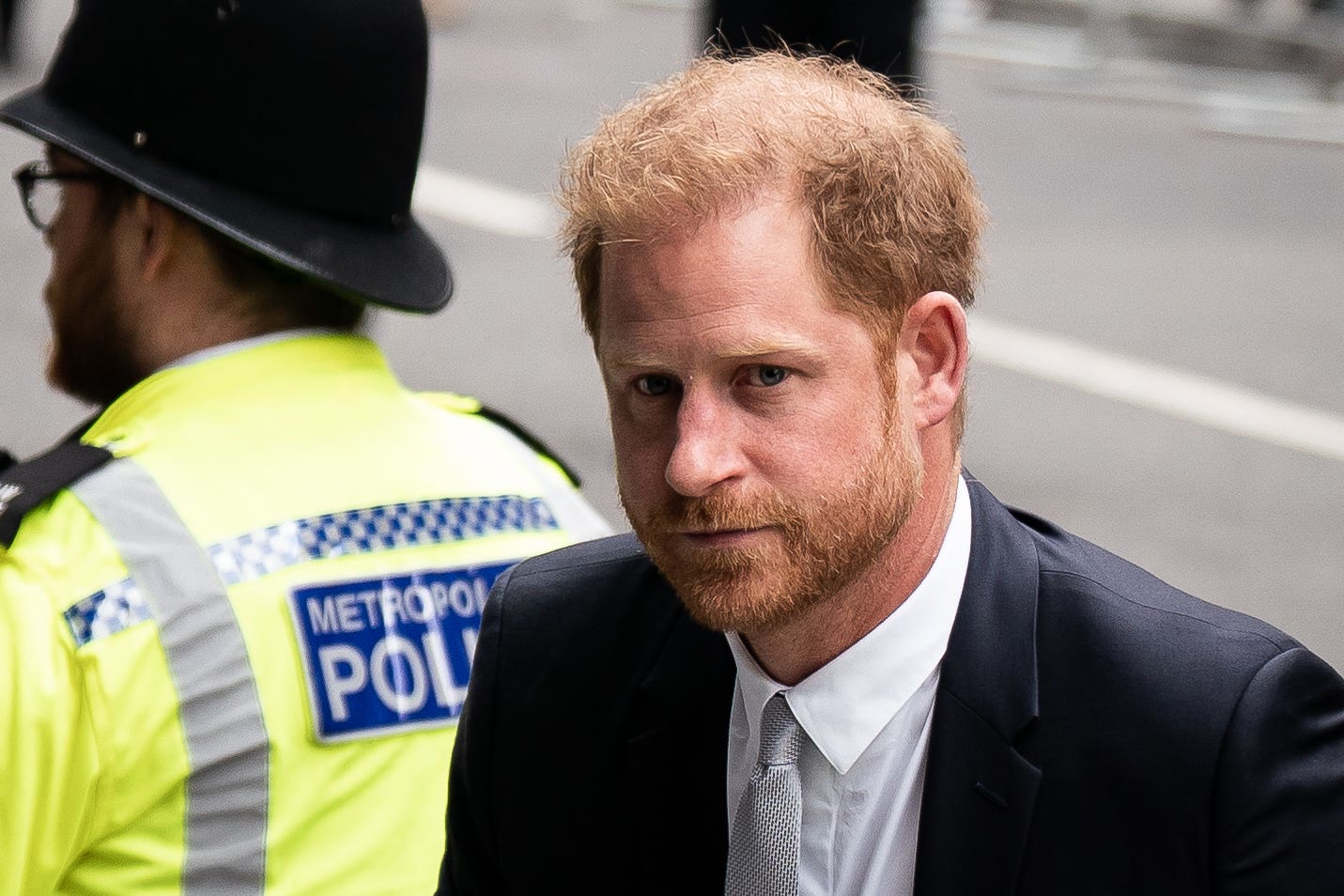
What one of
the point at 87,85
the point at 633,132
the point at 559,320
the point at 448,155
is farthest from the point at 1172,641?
the point at 448,155

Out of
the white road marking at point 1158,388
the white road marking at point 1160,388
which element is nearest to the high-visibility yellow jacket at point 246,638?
the white road marking at point 1158,388

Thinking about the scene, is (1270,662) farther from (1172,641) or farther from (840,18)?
(840,18)

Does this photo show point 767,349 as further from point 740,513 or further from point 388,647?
point 388,647

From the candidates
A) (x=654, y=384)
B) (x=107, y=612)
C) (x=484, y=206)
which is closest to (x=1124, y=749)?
(x=654, y=384)

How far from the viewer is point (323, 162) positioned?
10.5 ft

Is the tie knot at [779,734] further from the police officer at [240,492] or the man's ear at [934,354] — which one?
the police officer at [240,492]

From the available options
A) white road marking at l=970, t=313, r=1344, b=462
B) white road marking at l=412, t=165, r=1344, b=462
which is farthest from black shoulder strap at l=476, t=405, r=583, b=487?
white road marking at l=970, t=313, r=1344, b=462

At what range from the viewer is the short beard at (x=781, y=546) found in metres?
2.16

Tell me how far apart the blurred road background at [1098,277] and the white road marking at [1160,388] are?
1cm

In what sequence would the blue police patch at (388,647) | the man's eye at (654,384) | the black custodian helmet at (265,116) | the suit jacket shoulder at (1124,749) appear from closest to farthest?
1. the suit jacket shoulder at (1124,749)
2. the man's eye at (654,384)
3. the blue police patch at (388,647)
4. the black custodian helmet at (265,116)

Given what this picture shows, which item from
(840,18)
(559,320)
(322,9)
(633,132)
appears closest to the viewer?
(633,132)

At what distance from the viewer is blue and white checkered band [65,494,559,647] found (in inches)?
105

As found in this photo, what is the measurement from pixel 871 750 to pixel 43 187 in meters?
1.85

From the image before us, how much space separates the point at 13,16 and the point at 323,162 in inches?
425
